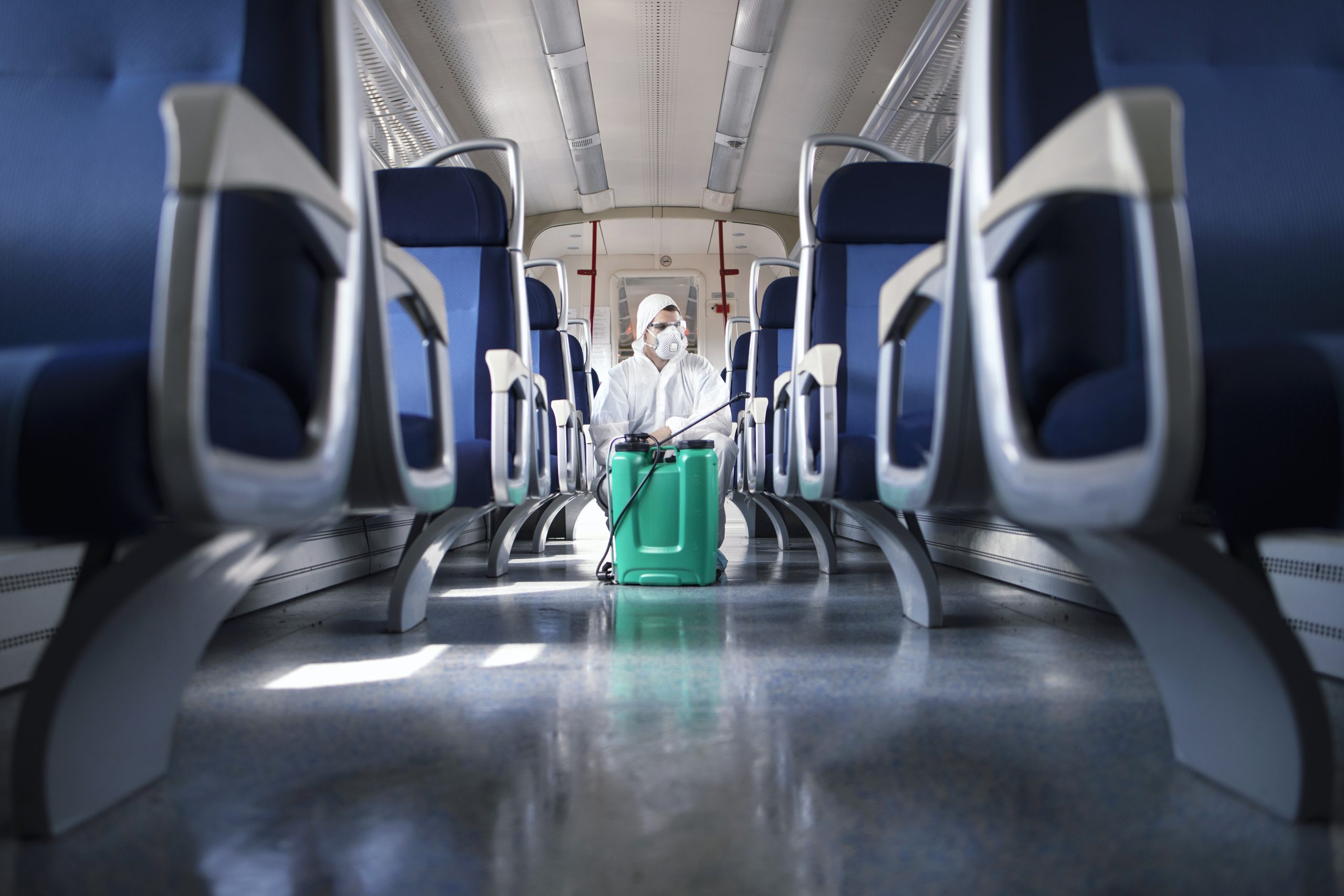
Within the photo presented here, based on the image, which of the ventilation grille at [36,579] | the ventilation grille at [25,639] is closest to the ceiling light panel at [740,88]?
the ventilation grille at [36,579]

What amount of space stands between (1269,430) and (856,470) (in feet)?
4.14

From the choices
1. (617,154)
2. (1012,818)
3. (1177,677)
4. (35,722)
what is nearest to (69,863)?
(35,722)

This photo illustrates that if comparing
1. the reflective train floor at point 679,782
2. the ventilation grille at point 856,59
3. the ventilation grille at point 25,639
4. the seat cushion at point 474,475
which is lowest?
the reflective train floor at point 679,782

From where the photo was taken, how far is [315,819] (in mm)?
872

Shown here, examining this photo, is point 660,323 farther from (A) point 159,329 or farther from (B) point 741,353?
(A) point 159,329

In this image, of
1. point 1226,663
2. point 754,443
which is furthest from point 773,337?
point 1226,663

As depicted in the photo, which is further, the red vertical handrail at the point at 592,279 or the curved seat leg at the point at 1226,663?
the red vertical handrail at the point at 592,279

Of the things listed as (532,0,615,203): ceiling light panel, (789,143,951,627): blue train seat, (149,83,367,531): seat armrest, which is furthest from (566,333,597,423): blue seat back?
(149,83,367,531): seat armrest

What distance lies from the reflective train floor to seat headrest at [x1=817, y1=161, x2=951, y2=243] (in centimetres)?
121

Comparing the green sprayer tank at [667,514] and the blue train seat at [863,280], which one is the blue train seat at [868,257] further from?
the green sprayer tank at [667,514]

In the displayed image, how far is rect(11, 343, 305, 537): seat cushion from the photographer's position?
664 mm

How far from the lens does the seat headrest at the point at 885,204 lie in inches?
96.8

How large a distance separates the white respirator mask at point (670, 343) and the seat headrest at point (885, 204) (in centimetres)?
215

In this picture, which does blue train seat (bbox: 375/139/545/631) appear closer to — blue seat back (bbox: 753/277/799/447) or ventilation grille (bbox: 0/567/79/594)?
ventilation grille (bbox: 0/567/79/594)
